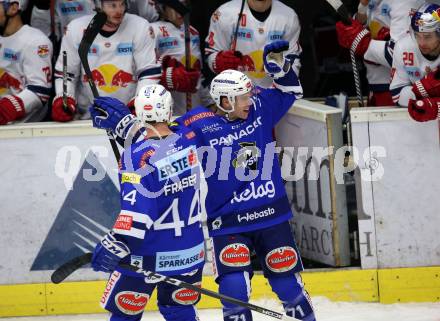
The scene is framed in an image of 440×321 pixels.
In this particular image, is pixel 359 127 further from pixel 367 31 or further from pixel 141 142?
pixel 141 142

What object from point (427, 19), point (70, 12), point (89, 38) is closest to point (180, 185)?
point (89, 38)

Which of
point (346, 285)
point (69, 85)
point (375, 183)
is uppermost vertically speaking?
point (69, 85)

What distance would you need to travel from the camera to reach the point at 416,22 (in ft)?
21.8

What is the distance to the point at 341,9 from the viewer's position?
724 centimetres

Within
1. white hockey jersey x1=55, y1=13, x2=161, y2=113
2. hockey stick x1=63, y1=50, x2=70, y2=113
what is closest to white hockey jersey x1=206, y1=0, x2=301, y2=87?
white hockey jersey x1=55, y1=13, x2=161, y2=113

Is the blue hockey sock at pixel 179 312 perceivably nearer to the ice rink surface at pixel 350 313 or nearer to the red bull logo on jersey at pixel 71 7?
the ice rink surface at pixel 350 313

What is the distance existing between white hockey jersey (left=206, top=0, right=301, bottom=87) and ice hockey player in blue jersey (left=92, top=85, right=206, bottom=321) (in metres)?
1.87

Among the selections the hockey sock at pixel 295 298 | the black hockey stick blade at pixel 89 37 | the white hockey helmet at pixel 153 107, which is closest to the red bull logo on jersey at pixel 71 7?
the black hockey stick blade at pixel 89 37

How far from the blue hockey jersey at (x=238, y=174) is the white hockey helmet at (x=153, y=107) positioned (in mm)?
565

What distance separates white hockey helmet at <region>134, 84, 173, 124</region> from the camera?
5.51 meters

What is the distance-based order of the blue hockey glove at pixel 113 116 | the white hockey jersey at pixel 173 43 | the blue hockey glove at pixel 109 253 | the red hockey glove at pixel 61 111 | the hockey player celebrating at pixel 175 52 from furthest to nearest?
the white hockey jersey at pixel 173 43
the hockey player celebrating at pixel 175 52
the red hockey glove at pixel 61 111
the blue hockey glove at pixel 113 116
the blue hockey glove at pixel 109 253

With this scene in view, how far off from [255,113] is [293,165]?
1.00 metres

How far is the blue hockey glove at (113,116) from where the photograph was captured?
5859 millimetres

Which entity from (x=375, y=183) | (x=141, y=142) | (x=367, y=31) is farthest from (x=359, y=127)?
(x=141, y=142)
